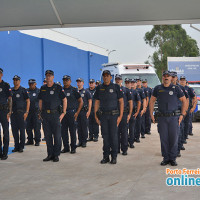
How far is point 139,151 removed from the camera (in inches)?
340

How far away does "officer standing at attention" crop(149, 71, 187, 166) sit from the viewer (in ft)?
22.0

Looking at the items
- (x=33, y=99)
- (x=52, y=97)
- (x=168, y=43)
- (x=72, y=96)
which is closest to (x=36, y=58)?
(x=33, y=99)

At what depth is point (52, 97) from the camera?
24.2 ft

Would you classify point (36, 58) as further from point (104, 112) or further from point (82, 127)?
point (104, 112)

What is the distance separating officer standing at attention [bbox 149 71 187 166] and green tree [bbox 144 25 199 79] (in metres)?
44.6

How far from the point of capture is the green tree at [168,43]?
50.9 metres

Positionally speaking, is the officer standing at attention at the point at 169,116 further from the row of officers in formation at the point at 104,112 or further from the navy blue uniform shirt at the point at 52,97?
the navy blue uniform shirt at the point at 52,97

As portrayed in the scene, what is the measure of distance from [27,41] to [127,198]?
1678 centimetres

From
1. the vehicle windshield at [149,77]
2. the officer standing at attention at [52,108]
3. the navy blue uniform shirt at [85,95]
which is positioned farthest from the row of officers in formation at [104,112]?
the vehicle windshield at [149,77]

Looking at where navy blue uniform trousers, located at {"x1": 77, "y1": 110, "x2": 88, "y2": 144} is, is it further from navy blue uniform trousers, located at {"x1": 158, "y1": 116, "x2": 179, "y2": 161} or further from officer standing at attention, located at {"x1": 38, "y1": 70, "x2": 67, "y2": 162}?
navy blue uniform trousers, located at {"x1": 158, "y1": 116, "x2": 179, "y2": 161}

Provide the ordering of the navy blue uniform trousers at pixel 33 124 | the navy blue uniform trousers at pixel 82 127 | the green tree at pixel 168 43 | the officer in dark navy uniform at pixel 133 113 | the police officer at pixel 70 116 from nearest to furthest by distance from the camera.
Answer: the police officer at pixel 70 116 → the officer in dark navy uniform at pixel 133 113 → the navy blue uniform trousers at pixel 82 127 → the navy blue uniform trousers at pixel 33 124 → the green tree at pixel 168 43

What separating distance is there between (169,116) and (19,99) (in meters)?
3.97

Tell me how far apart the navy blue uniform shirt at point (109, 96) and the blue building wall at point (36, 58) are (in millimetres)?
11114

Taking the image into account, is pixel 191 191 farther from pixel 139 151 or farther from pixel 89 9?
pixel 89 9
